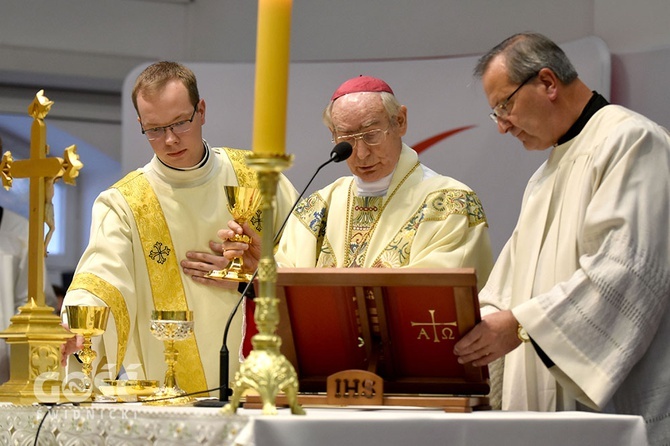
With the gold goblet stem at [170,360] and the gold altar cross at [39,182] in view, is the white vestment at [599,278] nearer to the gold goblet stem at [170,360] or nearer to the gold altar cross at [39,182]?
the gold goblet stem at [170,360]

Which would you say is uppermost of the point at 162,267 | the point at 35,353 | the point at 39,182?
the point at 39,182

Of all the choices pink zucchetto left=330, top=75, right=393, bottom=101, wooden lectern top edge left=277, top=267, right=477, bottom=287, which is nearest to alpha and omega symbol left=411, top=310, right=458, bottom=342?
wooden lectern top edge left=277, top=267, right=477, bottom=287

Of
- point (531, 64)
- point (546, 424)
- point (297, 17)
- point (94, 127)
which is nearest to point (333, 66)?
point (297, 17)

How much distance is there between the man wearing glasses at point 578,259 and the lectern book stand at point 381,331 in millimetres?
88

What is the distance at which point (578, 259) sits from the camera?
3.38m

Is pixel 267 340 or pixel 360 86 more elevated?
pixel 360 86

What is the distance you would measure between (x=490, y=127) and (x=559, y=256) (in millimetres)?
3274

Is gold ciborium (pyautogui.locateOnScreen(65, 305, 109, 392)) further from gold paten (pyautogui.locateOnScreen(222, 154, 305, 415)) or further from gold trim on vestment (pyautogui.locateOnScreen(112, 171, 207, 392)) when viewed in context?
gold trim on vestment (pyautogui.locateOnScreen(112, 171, 207, 392))

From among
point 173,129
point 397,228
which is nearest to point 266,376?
point 397,228

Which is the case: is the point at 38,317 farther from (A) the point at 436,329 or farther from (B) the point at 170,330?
(A) the point at 436,329

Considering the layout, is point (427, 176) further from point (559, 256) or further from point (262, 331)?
point (262, 331)

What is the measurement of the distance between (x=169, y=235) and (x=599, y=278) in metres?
2.08

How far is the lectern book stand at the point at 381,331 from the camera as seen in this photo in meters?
2.85

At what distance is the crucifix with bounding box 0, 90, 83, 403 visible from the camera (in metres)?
3.02
